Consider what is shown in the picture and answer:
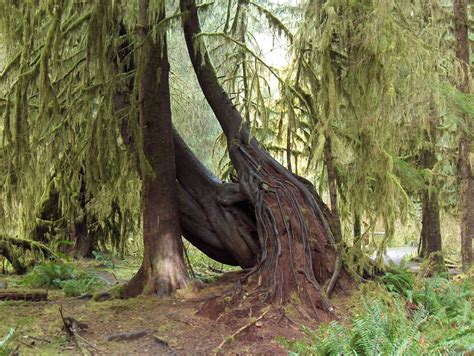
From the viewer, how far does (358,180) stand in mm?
6691

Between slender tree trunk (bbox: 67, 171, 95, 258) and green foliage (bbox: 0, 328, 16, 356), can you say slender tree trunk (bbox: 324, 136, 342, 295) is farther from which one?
slender tree trunk (bbox: 67, 171, 95, 258)

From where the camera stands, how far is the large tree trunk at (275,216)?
252 inches

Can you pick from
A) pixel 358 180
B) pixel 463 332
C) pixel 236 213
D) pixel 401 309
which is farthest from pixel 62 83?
pixel 463 332

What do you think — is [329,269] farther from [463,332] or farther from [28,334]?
[28,334]

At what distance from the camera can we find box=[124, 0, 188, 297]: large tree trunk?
735 centimetres

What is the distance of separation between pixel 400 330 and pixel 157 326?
274 centimetres

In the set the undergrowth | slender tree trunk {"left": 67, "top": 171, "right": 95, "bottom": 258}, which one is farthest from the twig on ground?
slender tree trunk {"left": 67, "top": 171, "right": 95, "bottom": 258}

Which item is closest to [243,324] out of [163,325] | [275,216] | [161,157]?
[163,325]

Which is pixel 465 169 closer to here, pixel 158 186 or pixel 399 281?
pixel 399 281

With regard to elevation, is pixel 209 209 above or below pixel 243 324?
above

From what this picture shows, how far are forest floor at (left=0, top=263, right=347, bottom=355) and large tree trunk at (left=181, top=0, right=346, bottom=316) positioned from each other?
→ 42cm

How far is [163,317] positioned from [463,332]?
3.27m

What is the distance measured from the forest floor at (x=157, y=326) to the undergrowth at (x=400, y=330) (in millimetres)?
486

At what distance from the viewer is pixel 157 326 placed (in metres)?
6.04
